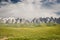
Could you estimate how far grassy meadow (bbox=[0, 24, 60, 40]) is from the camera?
416cm

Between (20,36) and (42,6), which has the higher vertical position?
(42,6)

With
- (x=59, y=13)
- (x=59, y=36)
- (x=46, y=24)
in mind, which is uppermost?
(x=59, y=13)

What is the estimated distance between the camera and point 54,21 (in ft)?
14.0

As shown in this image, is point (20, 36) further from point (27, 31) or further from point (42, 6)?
point (42, 6)

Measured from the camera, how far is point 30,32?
4.21 meters

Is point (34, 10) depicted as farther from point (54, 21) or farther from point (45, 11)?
point (54, 21)

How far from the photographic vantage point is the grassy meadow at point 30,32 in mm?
4164

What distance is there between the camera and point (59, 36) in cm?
418

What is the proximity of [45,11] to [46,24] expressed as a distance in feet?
1.07

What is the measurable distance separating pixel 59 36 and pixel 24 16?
3.16ft

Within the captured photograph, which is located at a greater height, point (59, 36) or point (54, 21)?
point (54, 21)

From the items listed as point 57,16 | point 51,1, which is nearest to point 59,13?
point 57,16

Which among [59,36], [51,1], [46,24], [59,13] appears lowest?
[59,36]

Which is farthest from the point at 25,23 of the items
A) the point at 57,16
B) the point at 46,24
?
the point at 57,16
